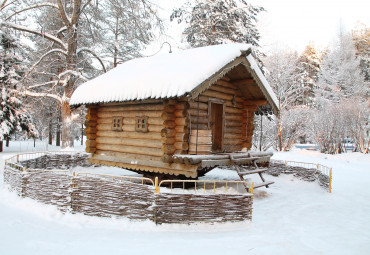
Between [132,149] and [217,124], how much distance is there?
3546 mm

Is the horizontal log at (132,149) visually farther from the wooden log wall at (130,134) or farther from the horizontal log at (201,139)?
the horizontal log at (201,139)

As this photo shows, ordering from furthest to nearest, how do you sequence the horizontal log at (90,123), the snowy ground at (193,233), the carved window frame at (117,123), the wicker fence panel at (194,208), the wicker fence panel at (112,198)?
the horizontal log at (90,123) < the carved window frame at (117,123) < the wicker fence panel at (112,198) < the wicker fence panel at (194,208) < the snowy ground at (193,233)

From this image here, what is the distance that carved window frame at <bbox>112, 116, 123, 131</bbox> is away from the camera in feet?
37.2

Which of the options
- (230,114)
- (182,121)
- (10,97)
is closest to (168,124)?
(182,121)

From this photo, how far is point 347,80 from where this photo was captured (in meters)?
36.9

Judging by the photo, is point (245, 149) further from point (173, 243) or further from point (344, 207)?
point (173, 243)

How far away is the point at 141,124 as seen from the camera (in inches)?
410

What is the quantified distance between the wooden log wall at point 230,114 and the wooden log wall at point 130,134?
50.2 inches

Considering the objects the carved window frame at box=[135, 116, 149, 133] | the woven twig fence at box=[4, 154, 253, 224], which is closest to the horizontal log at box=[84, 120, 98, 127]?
the carved window frame at box=[135, 116, 149, 133]

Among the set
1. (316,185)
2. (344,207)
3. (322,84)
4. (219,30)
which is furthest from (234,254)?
(322,84)

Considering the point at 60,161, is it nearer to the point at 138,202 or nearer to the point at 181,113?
the point at 181,113

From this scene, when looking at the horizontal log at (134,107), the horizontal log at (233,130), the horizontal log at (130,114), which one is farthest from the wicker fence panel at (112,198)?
the horizontal log at (233,130)

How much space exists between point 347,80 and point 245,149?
105 ft

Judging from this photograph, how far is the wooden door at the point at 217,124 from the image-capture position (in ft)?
36.9
